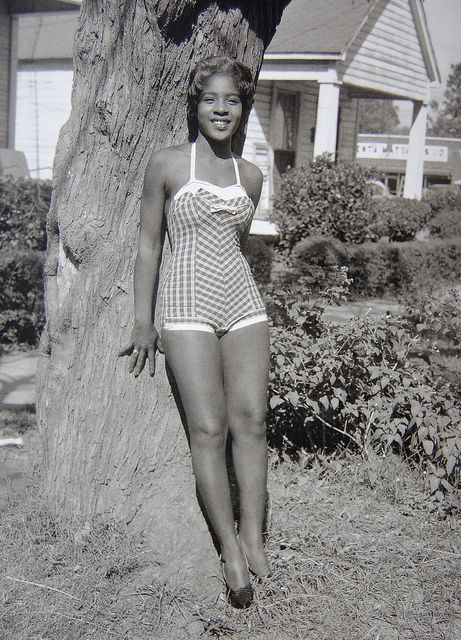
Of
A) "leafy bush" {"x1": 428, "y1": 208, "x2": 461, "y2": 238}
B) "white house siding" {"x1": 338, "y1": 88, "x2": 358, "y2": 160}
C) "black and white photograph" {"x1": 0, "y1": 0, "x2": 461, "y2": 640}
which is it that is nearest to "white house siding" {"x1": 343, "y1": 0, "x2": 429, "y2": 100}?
"white house siding" {"x1": 338, "y1": 88, "x2": 358, "y2": 160}

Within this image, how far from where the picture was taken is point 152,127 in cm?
339

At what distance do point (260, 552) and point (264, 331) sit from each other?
98 centimetres

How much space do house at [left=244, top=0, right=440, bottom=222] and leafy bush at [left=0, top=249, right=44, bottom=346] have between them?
896 cm

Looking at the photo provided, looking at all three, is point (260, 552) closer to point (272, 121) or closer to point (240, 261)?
point (240, 261)

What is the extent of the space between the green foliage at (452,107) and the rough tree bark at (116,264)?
9030 cm

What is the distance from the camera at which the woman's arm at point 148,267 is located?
126 inches

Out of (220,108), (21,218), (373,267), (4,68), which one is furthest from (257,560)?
(4,68)

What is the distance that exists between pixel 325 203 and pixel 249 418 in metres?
9.33

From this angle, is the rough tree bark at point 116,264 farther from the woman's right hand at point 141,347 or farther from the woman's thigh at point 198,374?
the woman's thigh at point 198,374

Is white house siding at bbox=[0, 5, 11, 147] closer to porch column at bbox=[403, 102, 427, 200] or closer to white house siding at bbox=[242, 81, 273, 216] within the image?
white house siding at bbox=[242, 81, 273, 216]

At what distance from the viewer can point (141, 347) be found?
11.3ft

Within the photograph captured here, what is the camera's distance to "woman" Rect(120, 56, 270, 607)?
3174mm

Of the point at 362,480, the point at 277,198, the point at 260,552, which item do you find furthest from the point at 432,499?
the point at 277,198

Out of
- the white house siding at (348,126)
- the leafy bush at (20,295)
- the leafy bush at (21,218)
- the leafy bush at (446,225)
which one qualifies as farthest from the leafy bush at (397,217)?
the leafy bush at (20,295)
